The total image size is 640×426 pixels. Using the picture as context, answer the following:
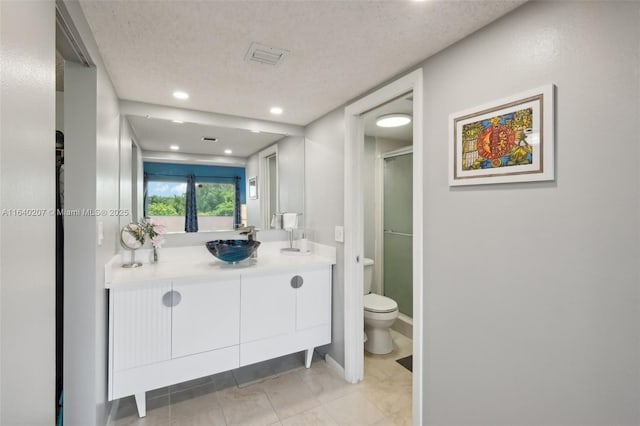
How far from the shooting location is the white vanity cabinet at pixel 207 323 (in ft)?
5.89

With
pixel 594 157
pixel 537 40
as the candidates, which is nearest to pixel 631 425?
pixel 594 157

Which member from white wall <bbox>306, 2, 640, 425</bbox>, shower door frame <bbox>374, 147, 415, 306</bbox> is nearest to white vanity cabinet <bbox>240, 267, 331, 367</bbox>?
white wall <bbox>306, 2, 640, 425</bbox>

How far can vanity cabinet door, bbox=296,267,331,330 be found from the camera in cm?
237

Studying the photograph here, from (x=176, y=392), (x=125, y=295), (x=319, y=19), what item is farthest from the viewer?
(x=176, y=392)

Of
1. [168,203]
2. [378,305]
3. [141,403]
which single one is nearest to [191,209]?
[168,203]

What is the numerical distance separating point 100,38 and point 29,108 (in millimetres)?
988

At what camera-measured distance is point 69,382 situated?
152 centimetres

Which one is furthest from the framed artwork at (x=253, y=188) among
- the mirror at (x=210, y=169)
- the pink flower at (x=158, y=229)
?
the pink flower at (x=158, y=229)

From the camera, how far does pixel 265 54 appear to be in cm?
161

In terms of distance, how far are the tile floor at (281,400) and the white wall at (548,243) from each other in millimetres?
558

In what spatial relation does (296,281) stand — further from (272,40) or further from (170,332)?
(272,40)

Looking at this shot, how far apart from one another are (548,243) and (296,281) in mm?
1651

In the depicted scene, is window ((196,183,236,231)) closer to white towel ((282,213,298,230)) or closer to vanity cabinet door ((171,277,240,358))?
white towel ((282,213,298,230))

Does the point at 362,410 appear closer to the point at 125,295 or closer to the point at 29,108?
the point at 125,295
